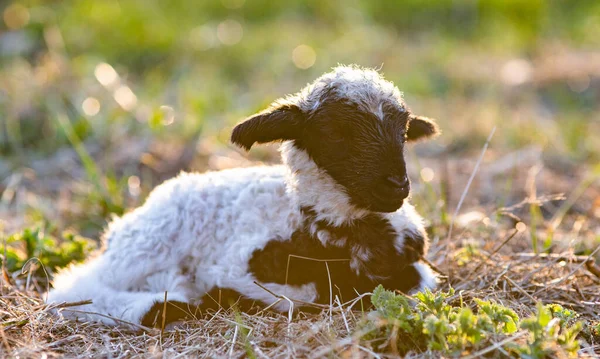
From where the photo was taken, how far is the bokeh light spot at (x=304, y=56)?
12.6 metres

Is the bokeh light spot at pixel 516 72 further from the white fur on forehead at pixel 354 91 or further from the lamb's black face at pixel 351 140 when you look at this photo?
the lamb's black face at pixel 351 140

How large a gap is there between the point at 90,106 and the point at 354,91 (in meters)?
5.32

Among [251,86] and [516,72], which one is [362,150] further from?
[516,72]

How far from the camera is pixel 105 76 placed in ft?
29.7

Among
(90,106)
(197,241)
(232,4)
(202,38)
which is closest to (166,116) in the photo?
(90,106)

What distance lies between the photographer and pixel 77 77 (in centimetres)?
904

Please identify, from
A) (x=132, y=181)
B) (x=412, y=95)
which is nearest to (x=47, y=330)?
(x=132, y=181)

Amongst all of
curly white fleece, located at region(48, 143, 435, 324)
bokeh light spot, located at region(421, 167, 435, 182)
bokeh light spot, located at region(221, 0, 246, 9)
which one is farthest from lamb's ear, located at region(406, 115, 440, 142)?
bokeh light spot, located at region(221, 0, 246, 9)

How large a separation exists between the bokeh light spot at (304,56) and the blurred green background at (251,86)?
0.14ft

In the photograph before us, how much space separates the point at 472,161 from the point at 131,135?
13.1 ft

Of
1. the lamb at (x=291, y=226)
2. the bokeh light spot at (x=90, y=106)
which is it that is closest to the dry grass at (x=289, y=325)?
the lamb at (x=291, y=226)

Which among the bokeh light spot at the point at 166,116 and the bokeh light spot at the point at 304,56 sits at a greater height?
the bokeh light spot at the point at 304,56

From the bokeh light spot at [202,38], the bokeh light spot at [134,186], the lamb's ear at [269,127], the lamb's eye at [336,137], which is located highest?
the bokeh light spot at [202,38]

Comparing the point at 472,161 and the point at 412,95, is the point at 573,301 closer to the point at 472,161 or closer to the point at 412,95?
the point at 472,161
